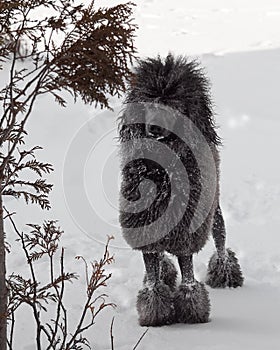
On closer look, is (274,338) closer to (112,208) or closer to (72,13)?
(72,13)

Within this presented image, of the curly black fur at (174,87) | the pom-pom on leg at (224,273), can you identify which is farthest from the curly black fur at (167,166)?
the pom-pom on leg at (224,273)

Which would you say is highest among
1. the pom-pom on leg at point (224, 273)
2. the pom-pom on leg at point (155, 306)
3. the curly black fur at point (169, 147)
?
the curly black fur at point (169, 147)

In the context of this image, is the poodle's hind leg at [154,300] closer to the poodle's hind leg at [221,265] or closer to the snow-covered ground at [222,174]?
the snow-covered ground at [222,174]

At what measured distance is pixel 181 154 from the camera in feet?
10.8

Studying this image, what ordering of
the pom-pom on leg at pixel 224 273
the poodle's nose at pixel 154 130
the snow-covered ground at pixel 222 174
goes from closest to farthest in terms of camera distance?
the poodle's nose at pixel 154 130 < the snow-covered ground at pixel 222 174 < the pom-pom on leg at pixel 224 273

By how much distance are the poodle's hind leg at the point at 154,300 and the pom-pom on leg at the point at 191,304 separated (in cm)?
5

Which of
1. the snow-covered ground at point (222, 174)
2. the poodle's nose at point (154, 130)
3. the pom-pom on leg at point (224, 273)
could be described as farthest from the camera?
the pom-pom on leg at point (224, 273)

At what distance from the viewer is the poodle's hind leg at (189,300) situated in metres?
3.55

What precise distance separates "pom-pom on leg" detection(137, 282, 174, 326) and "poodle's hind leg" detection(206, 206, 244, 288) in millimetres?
685

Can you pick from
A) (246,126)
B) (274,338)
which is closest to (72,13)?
(274,338)

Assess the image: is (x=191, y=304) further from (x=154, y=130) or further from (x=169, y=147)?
(x=154, y=130)

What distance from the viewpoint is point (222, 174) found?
20.8 ft

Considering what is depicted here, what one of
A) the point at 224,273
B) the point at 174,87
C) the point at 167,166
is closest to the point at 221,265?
the point at 224,273

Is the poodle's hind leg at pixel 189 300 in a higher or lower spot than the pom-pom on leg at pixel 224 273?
lower
